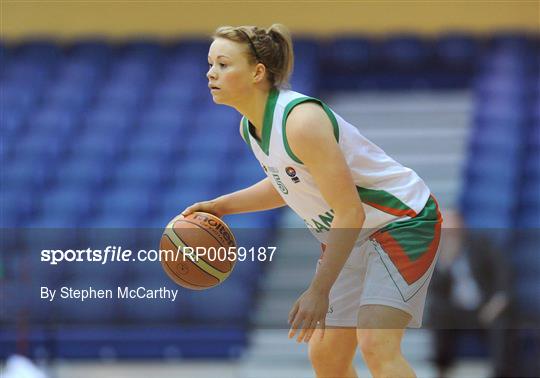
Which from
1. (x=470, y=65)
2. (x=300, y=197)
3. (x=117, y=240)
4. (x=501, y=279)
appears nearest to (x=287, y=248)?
(x=117, y=240)

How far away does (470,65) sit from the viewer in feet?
25.5

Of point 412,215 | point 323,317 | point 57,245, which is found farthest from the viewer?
point 57,245

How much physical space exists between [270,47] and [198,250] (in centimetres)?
74

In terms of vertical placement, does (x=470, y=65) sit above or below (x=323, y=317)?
above

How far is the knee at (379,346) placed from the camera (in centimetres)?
296

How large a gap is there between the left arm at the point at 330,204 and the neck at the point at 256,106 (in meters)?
0.22

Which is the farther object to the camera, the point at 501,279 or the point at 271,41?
the point at 501,279

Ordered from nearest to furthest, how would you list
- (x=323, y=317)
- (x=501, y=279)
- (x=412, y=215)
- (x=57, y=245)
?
(x=323, y=317)
(x=412, y=215)
(x=501, y=279)
(x=57, y=245)

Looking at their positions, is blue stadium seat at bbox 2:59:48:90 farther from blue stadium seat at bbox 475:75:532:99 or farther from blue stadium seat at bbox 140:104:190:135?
blue stadium seat at bbox 475:75:532:99

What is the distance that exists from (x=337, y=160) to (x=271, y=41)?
513 millimetres

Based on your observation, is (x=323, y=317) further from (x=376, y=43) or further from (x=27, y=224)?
(x=376, y=43)

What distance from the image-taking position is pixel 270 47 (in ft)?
10.7

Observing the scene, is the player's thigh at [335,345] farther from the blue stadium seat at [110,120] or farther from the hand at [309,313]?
the blue stadium seat at [110,120]

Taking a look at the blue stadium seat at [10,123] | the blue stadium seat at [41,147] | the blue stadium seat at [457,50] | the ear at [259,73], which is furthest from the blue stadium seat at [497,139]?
the ear at [259,73]
